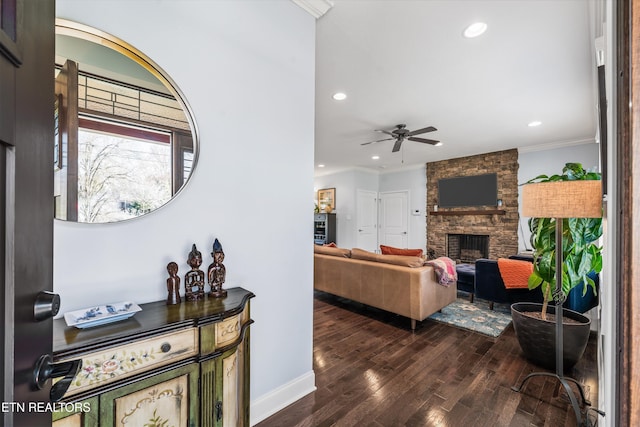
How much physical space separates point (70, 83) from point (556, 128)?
579 cm

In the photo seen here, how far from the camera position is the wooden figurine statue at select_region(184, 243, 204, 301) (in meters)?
1.39

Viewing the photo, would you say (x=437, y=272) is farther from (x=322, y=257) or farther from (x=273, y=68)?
(x=273, y=68)

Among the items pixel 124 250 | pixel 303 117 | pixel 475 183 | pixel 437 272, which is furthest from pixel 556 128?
pixel 124 250

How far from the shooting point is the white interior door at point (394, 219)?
24.9 ft

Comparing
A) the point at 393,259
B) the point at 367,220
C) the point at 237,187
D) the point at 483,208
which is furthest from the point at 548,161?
the point at 237,187

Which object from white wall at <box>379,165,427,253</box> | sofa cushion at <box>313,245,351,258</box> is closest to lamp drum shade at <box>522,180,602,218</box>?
sofa cushion at <box>313,245,351,258</box>

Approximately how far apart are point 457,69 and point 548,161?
4053 mm

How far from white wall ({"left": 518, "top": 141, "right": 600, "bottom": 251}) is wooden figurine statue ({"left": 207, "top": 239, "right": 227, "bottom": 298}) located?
5941mm

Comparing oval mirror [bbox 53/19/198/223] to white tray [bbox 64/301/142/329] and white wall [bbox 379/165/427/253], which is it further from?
white wall [bbox 379/165/427/253]

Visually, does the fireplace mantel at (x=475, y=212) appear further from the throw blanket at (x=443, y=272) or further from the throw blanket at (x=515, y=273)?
the throw blanket at (x=443, y=272)

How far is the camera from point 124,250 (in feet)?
4.18

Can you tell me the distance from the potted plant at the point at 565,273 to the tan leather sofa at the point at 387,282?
859 millimetres

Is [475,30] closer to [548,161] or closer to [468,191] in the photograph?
[548,161]

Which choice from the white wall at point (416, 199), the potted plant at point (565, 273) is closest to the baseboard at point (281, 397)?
the potted plant at point (565, 273)
